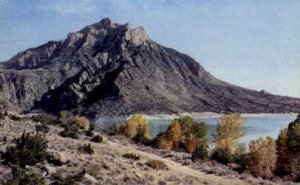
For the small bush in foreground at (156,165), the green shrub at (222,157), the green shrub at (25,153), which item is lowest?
the green shrub at (222,157)

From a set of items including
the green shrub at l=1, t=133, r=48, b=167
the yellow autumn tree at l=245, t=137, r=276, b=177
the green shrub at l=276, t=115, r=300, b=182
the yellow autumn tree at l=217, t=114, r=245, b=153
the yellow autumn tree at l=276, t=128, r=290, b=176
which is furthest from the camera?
the yellow autumn tree at l=217, t=114, r=245, b=153

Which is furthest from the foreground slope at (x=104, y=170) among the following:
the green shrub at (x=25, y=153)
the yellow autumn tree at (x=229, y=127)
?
the yellow autumn tree at (x=229, y=127)

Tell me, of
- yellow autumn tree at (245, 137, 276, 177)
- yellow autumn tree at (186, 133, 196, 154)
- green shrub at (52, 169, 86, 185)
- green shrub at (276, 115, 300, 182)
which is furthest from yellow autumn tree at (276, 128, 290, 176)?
green shrub at (52, 169, 86, 185)

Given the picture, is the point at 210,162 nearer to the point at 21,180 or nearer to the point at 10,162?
the point at 10,162

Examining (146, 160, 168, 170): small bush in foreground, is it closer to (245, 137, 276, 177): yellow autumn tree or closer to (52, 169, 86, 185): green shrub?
(52, 169, 86, 185): green shrub

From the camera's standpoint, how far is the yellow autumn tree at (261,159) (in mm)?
52594

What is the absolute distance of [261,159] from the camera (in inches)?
2108

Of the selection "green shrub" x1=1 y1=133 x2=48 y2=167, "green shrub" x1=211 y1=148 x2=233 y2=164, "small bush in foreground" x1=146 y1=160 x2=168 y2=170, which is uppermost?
"green shrub" x1=1 y1=133 x2=48 y2=167

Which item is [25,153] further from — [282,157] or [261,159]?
[282,157]

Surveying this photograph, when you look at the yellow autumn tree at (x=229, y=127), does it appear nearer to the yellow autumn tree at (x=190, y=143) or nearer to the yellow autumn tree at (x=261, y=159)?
the yellow autumn tree at (x=190, y=143)

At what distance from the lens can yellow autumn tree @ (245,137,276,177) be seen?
52594 millimetres

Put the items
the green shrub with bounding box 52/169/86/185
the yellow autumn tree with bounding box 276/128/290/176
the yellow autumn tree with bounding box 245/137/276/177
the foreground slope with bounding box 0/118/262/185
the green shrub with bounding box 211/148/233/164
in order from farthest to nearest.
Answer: the green shrub with bounding box 211/148/233/164 < the yellow autumn tree with bounding box 276/128/290/176 < the yellow autumn tree with bounding box 245/137/276/177 < the foreground slope with bounding box 0/118/262/185 < the green shrub with bounding box 52/169/86/185

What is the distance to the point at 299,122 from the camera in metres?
68.4

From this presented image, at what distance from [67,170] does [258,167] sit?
26861 millimetres
